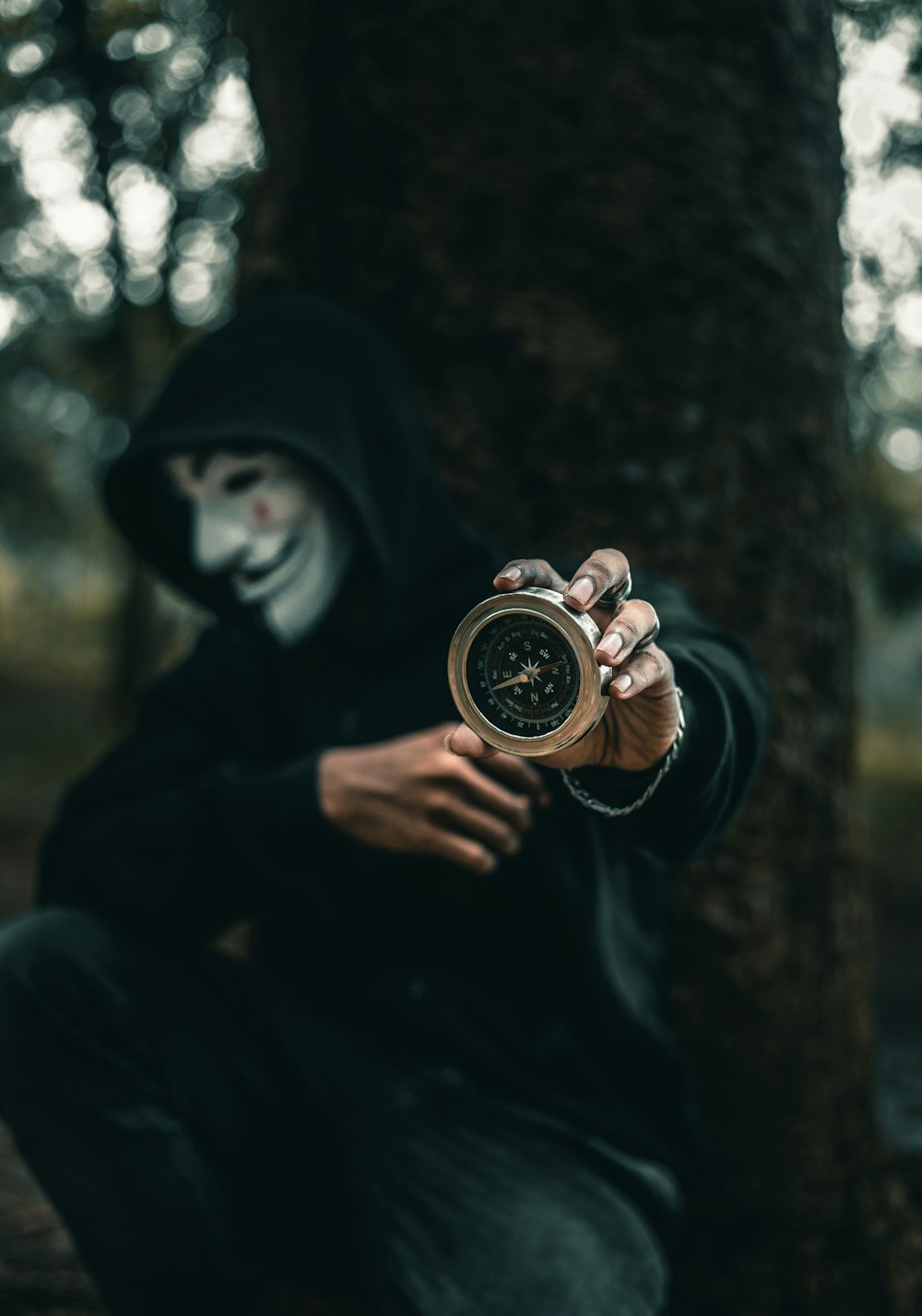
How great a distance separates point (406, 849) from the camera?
72.1 inches

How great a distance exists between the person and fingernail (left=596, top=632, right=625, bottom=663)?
0.42 metres

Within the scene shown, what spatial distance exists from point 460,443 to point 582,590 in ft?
4.51

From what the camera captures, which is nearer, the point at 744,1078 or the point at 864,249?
the point at 744,1078

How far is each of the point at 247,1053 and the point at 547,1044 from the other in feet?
1.82

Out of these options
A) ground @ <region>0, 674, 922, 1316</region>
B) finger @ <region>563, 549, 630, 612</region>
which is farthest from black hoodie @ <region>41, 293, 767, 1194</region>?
ground @ <region>0, 674, 922, 1316</region>

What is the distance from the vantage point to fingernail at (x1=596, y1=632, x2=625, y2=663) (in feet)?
4.11

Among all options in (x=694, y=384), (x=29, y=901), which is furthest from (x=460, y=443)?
(x=29, y=901)

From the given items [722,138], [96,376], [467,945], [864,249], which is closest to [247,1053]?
[467,945]

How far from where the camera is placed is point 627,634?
129cm

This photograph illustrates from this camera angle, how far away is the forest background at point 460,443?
98.9 inches

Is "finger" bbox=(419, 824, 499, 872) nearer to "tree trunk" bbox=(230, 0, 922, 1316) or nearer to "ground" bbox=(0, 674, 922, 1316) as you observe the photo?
"tree trunk" bbox=(230, 0, 922, 1316)

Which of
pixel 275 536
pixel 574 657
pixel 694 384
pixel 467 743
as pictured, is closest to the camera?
pixel 574 657

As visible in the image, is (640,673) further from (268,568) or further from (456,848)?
(268,568)

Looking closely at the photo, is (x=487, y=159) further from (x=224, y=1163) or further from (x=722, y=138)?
(x=224, y=1163)
